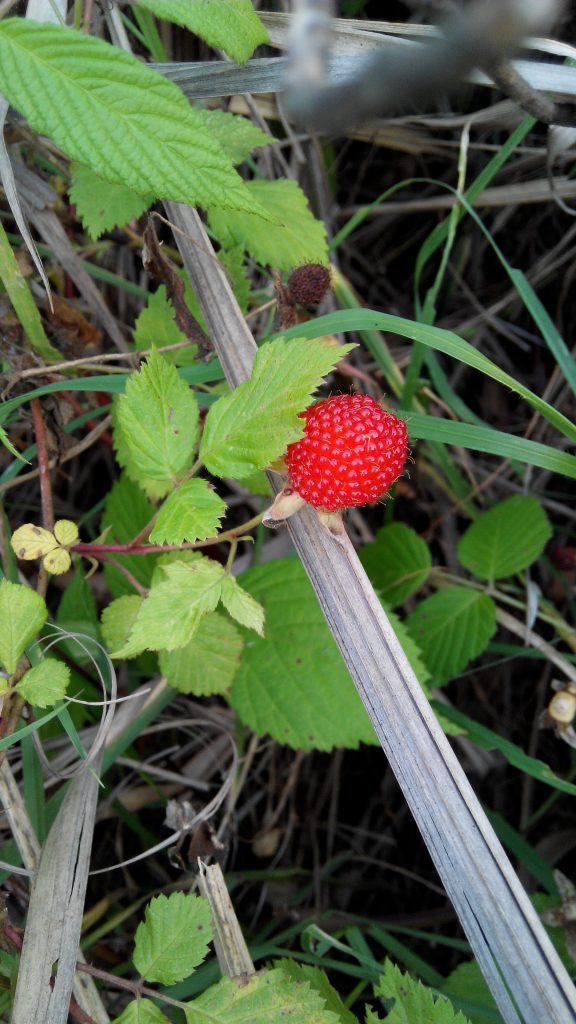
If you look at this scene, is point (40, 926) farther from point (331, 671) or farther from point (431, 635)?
point (431, 635)

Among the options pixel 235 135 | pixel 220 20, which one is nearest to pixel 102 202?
pixel 235 135

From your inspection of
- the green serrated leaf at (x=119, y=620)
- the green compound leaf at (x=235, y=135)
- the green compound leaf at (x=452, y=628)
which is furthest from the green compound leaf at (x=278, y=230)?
the green compound leaf at (x=452, y=628)

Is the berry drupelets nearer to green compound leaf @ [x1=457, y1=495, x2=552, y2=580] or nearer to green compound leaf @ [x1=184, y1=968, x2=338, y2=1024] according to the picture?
green compound leaf @ [x1=184, y1=968, x2=338, y2=1024]

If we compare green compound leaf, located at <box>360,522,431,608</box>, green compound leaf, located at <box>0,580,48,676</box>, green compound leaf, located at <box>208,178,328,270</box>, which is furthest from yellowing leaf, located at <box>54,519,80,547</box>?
green compound leaf, located at <box>360,522,431,608</box>

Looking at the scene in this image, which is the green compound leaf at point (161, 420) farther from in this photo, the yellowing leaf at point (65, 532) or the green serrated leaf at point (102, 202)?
the green serrated leaf at point (102, 202)

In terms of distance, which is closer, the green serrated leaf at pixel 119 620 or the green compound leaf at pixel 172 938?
the green compound leaf at pixel 172 938

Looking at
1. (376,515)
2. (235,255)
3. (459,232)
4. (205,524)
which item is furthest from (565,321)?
(205,524)

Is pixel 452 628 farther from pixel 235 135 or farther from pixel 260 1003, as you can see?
pixel 235 135
